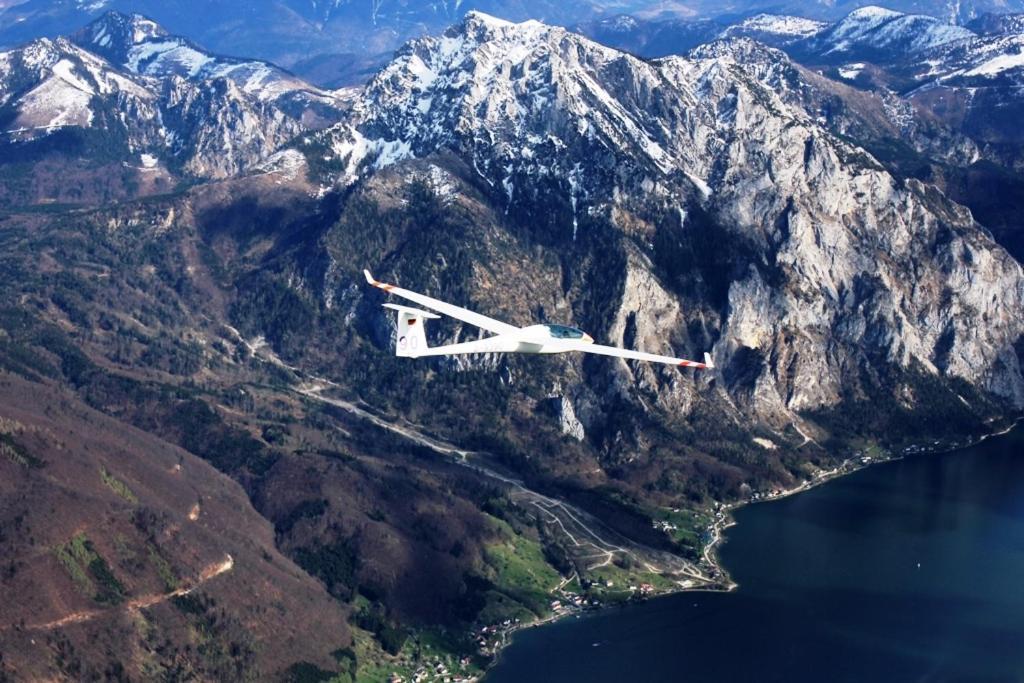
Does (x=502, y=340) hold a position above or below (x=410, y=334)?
above

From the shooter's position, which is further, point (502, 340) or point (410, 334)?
point (502, 340)

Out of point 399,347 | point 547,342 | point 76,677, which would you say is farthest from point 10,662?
point 547,342

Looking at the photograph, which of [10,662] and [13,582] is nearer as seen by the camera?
[10,662]

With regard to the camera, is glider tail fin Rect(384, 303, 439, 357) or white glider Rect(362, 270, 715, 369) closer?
glider tail fin Rect(384, 303, 439, 357)

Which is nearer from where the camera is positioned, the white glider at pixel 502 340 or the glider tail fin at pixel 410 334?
the glider tail fin at pixel 410 334

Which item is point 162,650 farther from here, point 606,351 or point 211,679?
point 606,351

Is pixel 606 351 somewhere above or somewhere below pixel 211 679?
above

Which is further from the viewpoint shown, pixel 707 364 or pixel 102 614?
pixel 102 614

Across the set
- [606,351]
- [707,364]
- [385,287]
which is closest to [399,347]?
[385,287]

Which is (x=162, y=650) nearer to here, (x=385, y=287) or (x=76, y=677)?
(x=76, y=677)
